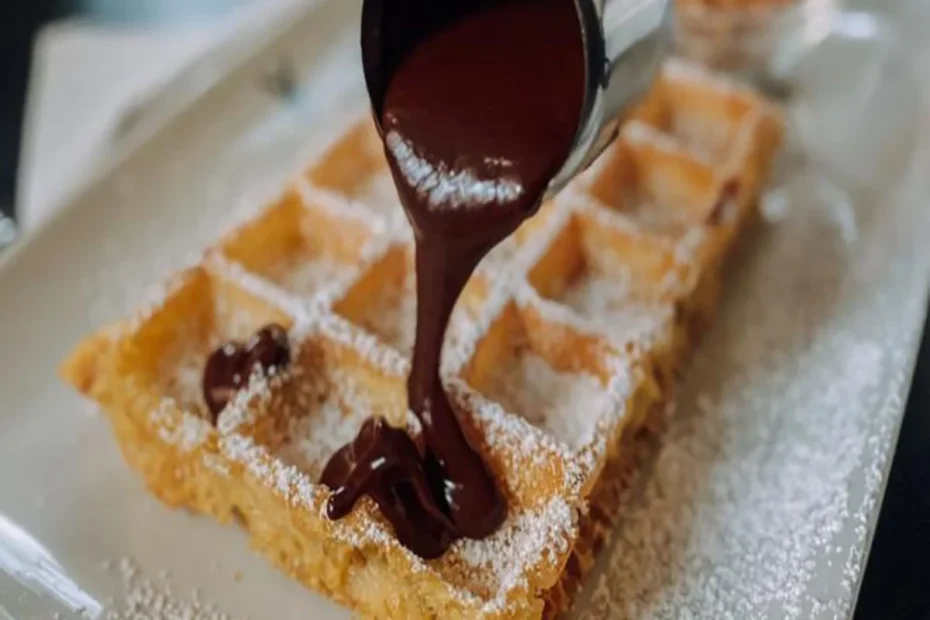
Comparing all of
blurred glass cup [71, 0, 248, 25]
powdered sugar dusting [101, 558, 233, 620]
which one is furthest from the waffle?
blurred glass cup [71, 0, 248, 25]

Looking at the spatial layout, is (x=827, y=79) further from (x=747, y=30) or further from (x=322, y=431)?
(x=322, y=431)

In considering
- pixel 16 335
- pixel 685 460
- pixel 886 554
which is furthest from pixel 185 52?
pixel 886 554

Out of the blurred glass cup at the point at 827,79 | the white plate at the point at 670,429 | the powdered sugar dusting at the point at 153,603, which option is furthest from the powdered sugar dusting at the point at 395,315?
the blurred glass cup at the point at 827,79

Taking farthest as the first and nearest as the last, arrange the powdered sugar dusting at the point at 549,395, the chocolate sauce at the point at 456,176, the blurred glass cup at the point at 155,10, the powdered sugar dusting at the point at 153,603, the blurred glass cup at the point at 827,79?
the blurred glass cup at the point at 155,10 < the blurred glass cup at the point at 827,79 < the powdered sugar dusting at the point at 549,395 < the powdered sugar dusting at the point at 153,603 < the chocolate sauce at the point at 456,176

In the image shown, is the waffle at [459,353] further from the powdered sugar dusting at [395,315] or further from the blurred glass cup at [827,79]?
the blurred glass cup at [827,79]

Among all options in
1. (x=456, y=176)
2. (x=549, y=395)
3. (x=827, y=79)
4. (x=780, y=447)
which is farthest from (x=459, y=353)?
(x=827, y=79)

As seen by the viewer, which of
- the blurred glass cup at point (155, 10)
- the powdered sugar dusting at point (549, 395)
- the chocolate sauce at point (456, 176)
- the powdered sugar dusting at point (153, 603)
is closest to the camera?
the chocolate sauce at point (456, 176)

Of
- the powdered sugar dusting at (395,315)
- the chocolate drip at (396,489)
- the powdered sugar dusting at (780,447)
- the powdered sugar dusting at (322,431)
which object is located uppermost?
the chocolate drip at (396,489)
